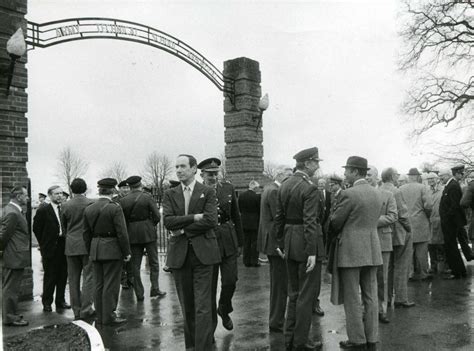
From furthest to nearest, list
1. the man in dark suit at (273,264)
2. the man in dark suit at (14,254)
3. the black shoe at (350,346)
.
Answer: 1. the man in dark suit at (14,254)
2. the man in dark suit at (273,264)
3. the black shoe at (350,346)

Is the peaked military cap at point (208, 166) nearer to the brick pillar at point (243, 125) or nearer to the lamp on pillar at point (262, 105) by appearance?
the brick pillar at point (243, 125)

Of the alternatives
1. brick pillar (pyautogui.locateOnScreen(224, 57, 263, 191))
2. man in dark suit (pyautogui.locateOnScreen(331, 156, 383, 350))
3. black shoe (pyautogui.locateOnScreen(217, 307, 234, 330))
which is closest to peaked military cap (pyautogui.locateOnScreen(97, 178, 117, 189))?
black shoe (pyautogui.locateOnScreen(217, 307, 234, 330))

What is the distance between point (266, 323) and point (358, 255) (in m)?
1.89

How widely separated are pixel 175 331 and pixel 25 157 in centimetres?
427

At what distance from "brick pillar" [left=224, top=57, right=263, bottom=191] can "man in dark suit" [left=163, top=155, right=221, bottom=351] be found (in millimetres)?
7118

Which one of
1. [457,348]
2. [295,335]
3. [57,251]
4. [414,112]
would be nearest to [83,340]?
[295,335]

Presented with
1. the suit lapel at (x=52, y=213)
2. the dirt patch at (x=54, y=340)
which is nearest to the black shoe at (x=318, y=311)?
the dirt patch at (x=54, y=340)

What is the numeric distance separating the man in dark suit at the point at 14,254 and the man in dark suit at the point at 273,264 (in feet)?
11.3

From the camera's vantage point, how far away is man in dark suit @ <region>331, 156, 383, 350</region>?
215 inches

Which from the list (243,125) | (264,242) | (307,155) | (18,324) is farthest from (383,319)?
(243,125)

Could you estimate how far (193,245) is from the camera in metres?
5.10

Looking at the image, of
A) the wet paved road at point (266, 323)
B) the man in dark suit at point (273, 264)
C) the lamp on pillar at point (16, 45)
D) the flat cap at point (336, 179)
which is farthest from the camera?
the flat cap at point (336, 179)

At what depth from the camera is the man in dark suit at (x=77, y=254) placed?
24.8 ft

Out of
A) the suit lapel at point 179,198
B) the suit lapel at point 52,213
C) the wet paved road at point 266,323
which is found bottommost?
the wet paved road at point 266,323
